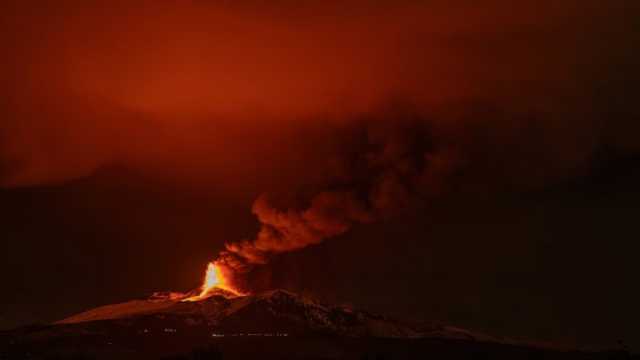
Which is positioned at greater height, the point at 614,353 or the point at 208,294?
the point at 208,294

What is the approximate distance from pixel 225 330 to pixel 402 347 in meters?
28.6

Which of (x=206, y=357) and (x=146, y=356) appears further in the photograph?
(x=146, y=356)

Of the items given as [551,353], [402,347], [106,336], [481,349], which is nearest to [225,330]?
[106,336]

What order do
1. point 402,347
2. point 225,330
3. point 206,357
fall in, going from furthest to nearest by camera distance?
point 225,330 → point 402,347 → point 206,357

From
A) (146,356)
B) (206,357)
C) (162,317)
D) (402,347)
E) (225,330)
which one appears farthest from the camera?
(162,317)

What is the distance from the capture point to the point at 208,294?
493 feet

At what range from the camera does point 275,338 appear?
140 meters

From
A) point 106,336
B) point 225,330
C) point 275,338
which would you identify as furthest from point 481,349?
point 106,336

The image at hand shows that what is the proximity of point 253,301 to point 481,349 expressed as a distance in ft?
141

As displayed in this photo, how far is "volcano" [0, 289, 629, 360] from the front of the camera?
12300cm

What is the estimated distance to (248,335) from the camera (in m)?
143

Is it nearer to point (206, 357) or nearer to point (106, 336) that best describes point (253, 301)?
point (106, 336)

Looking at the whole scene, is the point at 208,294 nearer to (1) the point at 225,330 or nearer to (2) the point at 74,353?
(1) the point at 225,330

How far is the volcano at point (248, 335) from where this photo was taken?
404 ft
